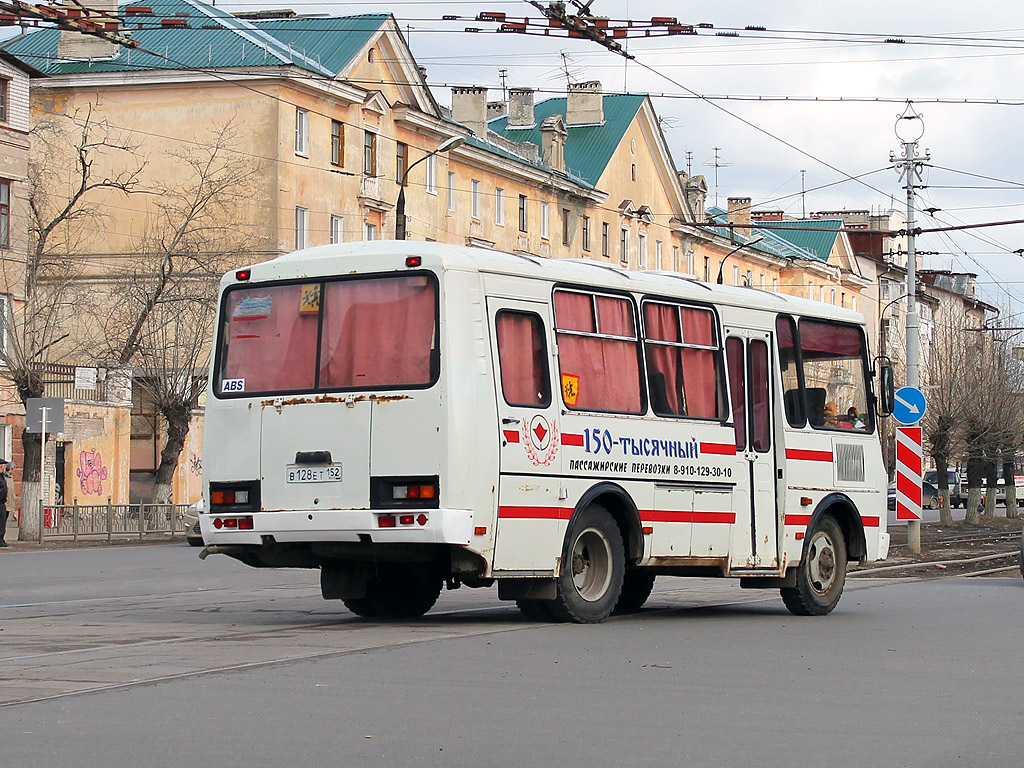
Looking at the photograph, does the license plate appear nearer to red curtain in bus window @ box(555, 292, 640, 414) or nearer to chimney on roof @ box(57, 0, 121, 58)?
red curtain in bus window @ box(555, 292, 640, 414)

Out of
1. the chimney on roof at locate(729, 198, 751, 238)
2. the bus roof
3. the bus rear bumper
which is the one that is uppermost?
the chimney on roof at locate(729, 198, 751, 238)

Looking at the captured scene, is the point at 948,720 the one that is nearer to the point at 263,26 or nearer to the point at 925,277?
the point at 263,26

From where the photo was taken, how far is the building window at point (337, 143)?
55594 mm

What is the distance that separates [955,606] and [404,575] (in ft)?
21.4

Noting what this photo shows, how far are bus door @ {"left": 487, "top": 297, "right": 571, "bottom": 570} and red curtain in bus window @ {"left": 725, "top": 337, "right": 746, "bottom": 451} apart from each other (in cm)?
278

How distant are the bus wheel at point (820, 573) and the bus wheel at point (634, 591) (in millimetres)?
1379

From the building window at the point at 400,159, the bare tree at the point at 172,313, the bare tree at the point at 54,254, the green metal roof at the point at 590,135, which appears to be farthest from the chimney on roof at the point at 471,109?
the bare tree at the point at 172,313

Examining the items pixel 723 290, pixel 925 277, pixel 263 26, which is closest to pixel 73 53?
pixel 263 26

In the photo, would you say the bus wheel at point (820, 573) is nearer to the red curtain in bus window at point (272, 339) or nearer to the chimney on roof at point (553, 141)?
the red curtain in bus window at point (272, 339)

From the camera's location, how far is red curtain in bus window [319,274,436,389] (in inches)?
534

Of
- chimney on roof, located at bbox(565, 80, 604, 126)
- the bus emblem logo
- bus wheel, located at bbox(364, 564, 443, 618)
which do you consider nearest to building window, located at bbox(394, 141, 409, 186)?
chimney on roof, located at bbox(565, 80, 604, 126)

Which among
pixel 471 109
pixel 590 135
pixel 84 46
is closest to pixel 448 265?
pixel 84 46

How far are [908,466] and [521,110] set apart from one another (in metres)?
52.1

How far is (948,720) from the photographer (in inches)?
364
